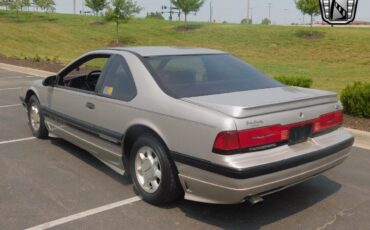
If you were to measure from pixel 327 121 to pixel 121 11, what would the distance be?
39336 millimetres

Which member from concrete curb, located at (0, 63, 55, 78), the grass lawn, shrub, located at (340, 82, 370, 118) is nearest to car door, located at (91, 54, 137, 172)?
shrub, located at (340, 82, 370, 118)

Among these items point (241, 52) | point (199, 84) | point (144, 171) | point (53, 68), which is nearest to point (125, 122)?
point (144, 171)

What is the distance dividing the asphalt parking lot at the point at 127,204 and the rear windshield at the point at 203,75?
1.10 m

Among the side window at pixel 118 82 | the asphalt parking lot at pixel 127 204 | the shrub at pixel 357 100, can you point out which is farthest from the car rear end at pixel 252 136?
the shrub at pixel 357 100

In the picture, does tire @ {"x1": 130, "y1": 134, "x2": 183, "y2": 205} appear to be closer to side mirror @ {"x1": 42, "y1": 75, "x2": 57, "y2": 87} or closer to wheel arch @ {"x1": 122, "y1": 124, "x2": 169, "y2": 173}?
wheel arch @ {"x1": 122, "y1": 124, "x2": 169, "y2": 173}

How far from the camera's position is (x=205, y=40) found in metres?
43.6

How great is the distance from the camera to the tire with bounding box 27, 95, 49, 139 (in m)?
6.43

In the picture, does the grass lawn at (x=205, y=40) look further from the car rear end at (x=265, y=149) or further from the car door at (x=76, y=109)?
the car rear end at (x=265, y=149)

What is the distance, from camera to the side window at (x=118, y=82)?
176 inches

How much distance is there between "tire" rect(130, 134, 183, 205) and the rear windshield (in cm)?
52

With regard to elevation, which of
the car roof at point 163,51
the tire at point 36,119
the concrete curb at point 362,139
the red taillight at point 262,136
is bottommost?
the concrete curb at point 362,139

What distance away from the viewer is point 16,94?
11.3 metres

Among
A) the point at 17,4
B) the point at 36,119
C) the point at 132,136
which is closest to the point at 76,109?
the point at 132,136

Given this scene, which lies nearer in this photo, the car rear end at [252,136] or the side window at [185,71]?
the car rear end at [252,136]
